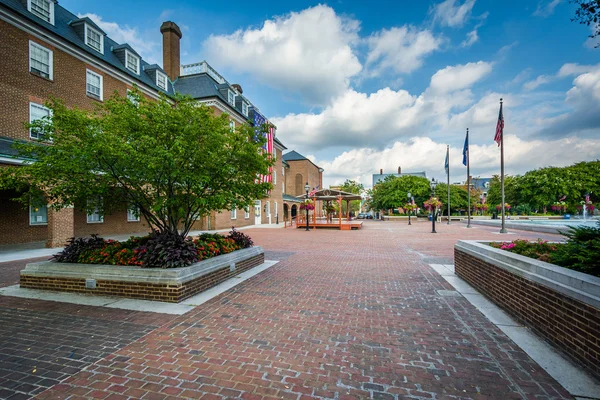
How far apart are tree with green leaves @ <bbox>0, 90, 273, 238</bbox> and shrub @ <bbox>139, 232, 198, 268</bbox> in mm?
737

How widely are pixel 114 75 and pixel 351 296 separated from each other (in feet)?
68.2

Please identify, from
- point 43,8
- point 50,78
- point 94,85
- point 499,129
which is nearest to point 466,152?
point 499,129

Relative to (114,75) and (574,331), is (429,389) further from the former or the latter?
(114,75)

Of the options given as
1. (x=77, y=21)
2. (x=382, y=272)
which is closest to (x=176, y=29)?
(x=77, y=21)

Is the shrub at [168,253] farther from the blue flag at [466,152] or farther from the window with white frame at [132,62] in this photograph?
the blue flag at [466,152]

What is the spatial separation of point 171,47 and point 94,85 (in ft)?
41.0

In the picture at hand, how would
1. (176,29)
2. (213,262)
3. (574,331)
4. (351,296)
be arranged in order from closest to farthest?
1. (574,331)
2. (351,296)
3. (213,262)
4. (176,29)

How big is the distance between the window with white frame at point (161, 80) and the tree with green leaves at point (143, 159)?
19.2 m

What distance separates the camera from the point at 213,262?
6.37 meters

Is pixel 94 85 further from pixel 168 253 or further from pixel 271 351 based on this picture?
pixel 271 351

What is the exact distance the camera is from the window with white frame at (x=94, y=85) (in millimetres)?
16703

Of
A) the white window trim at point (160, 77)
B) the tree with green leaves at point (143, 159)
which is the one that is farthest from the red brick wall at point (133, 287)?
the white window trim at point (160, 77)

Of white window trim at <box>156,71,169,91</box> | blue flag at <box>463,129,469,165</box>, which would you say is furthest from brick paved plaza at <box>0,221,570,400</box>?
blue flag at <box>463,129,469,165</box>

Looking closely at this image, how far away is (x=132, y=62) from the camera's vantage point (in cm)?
2059
